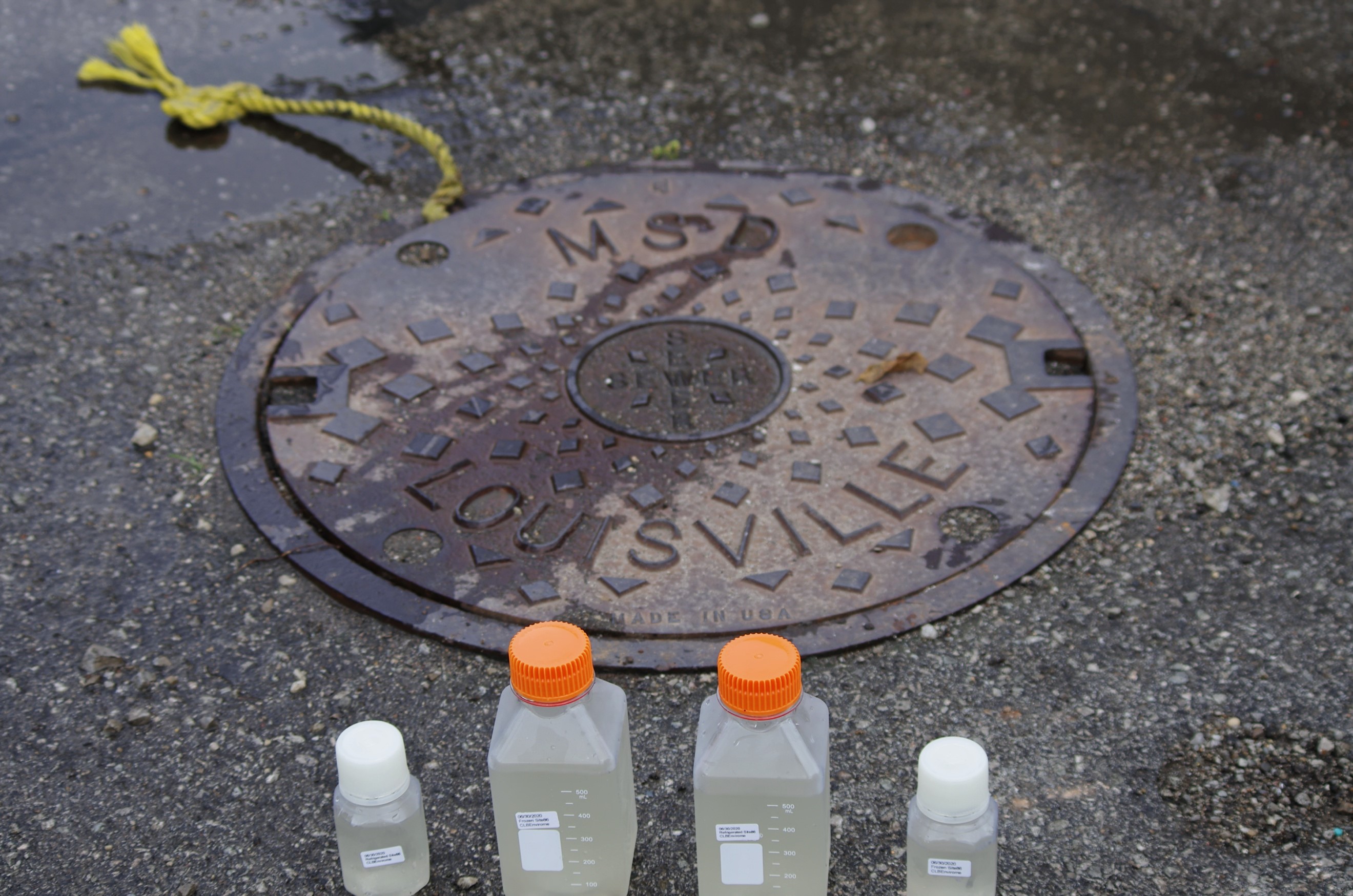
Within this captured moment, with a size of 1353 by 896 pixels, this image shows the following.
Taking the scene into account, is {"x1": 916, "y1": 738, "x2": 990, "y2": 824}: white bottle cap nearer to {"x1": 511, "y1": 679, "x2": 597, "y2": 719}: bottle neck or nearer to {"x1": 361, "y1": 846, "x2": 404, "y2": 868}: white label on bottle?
{"x1": 511, "y1": 679, "x2": 597, "y2": 719}: bottle neck

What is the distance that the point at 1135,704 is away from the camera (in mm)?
2553

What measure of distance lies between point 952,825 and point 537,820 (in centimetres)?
69

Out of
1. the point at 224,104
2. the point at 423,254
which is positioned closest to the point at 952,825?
the point at 423,254

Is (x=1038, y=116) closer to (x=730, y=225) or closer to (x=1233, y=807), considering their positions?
(x=730, y=225)

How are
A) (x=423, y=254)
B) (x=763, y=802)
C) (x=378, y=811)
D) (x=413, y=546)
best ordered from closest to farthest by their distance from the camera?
1. (x=763, y=802)
2. (x=378, y=811)
3. (x=413, y=546)
4. (x=423, y=254)

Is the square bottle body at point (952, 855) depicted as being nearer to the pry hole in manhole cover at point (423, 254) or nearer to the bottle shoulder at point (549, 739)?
the bottle shoulder at point (549, 739)

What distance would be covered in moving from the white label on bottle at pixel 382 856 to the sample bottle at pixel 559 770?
0.18 metres

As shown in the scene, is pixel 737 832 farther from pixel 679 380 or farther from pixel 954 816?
pixel 679 380

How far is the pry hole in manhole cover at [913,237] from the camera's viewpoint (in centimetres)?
385

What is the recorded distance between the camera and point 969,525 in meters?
2.94

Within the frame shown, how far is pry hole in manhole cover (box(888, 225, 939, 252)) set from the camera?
3852 mm

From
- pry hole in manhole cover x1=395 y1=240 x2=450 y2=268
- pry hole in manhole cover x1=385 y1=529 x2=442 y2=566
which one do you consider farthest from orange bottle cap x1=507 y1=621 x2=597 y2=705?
pry hole in manhole cover x1=395 y1=240 x2=450 y2=268

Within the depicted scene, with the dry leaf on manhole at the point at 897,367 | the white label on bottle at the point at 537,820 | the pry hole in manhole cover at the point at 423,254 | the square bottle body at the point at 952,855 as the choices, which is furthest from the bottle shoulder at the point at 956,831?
the pry hole in manhole cover at the point at 423,254

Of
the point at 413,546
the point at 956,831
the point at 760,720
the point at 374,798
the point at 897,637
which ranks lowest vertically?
the point at 897,637
